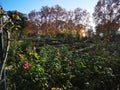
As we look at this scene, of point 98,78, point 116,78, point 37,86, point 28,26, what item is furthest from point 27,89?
point 28,26

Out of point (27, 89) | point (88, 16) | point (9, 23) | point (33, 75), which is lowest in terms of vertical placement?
point (27, 89)

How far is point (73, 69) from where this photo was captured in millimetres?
5066

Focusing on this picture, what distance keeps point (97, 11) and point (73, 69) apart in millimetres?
32511

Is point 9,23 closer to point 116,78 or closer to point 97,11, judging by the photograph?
point 116,78

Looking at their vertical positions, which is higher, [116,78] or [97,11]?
[97,11]

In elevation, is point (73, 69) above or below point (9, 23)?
below

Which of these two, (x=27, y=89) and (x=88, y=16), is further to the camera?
(x=88, y=16)

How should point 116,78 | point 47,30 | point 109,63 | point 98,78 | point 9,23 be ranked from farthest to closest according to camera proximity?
point 47,30
point 109,63
point 116,78
point 98,78
point 9,23

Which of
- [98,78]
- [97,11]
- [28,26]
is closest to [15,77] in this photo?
[98,78]

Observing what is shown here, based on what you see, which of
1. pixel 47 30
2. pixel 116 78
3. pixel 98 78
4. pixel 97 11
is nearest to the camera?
pixel 98 78

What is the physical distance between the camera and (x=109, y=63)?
18.5ft

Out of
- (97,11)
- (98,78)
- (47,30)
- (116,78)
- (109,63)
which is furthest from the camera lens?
(47,30)

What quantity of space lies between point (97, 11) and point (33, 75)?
3333cm

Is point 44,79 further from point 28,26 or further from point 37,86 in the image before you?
point 28,26
